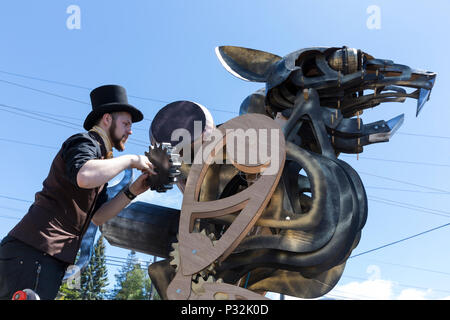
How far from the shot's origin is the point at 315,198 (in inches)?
187

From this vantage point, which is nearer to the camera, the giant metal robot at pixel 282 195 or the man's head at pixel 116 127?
the man's head at pixel 116 127

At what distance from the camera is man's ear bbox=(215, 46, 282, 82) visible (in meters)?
6.05

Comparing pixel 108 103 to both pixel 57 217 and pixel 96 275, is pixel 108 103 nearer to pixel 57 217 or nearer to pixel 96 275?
pixel 57 217

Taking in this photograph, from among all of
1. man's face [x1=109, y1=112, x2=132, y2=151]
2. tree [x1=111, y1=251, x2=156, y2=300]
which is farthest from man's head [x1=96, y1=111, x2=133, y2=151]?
tree [x1=111, y1=251, x2=156, y2=300]

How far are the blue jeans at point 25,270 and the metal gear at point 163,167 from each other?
867mm

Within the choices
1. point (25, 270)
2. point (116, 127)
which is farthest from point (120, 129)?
point (25, 270)

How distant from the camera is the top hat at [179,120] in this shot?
211 inches

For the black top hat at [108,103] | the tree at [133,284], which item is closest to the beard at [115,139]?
the black top hat at [108,103]

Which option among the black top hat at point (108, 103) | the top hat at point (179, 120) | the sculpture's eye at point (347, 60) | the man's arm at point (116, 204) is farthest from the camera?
the sculpture's eye at point (347, 60)

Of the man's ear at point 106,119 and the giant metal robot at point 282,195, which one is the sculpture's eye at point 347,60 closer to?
the giant metal robot at point 282,195

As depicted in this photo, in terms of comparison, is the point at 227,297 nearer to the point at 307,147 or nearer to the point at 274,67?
the point at 307,147

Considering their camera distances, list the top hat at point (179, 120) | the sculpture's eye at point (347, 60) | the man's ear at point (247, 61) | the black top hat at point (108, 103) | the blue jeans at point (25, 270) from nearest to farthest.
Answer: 1. the blue jeans at point (25, 270)
2. the black top hat at point (108, 103)
3. the top hat at point (179, 120)
4. the sculpture's eye at point (347, 60)
5. the man's ear at point (247, 61)
